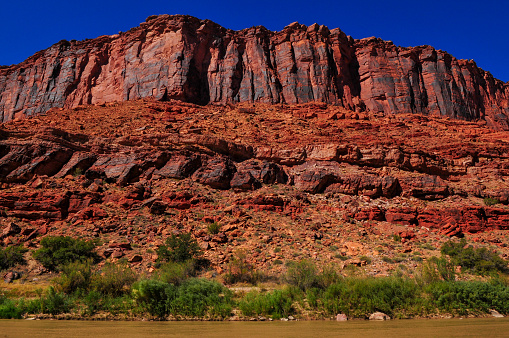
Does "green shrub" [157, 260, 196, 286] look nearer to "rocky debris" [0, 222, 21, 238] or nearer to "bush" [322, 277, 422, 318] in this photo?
"bush" [322, 277, 422, 318]

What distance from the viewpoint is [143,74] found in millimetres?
54031

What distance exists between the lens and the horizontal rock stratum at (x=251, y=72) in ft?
175

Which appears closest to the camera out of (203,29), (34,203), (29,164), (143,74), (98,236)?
(98,236)

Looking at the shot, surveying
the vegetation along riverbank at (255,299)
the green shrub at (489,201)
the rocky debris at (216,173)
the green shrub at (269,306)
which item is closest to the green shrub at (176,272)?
the vegetation along riverbank at (255,299)

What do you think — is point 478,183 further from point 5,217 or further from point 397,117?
point 5,217

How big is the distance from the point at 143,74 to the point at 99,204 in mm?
32939

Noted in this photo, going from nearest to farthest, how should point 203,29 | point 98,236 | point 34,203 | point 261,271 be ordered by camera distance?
point 261,271 < point 98,236 < point 34,203 < point 203,29

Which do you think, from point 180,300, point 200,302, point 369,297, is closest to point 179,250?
point 180,300

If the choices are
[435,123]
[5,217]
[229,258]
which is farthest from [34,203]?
[435,123]

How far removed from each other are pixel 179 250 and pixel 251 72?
1596 inches

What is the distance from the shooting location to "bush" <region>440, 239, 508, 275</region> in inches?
A: 830

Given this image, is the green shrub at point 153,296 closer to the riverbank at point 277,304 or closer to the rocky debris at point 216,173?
the riverbank at point 277,304

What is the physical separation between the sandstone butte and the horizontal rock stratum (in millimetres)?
255

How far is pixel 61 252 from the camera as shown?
67.3 ft
